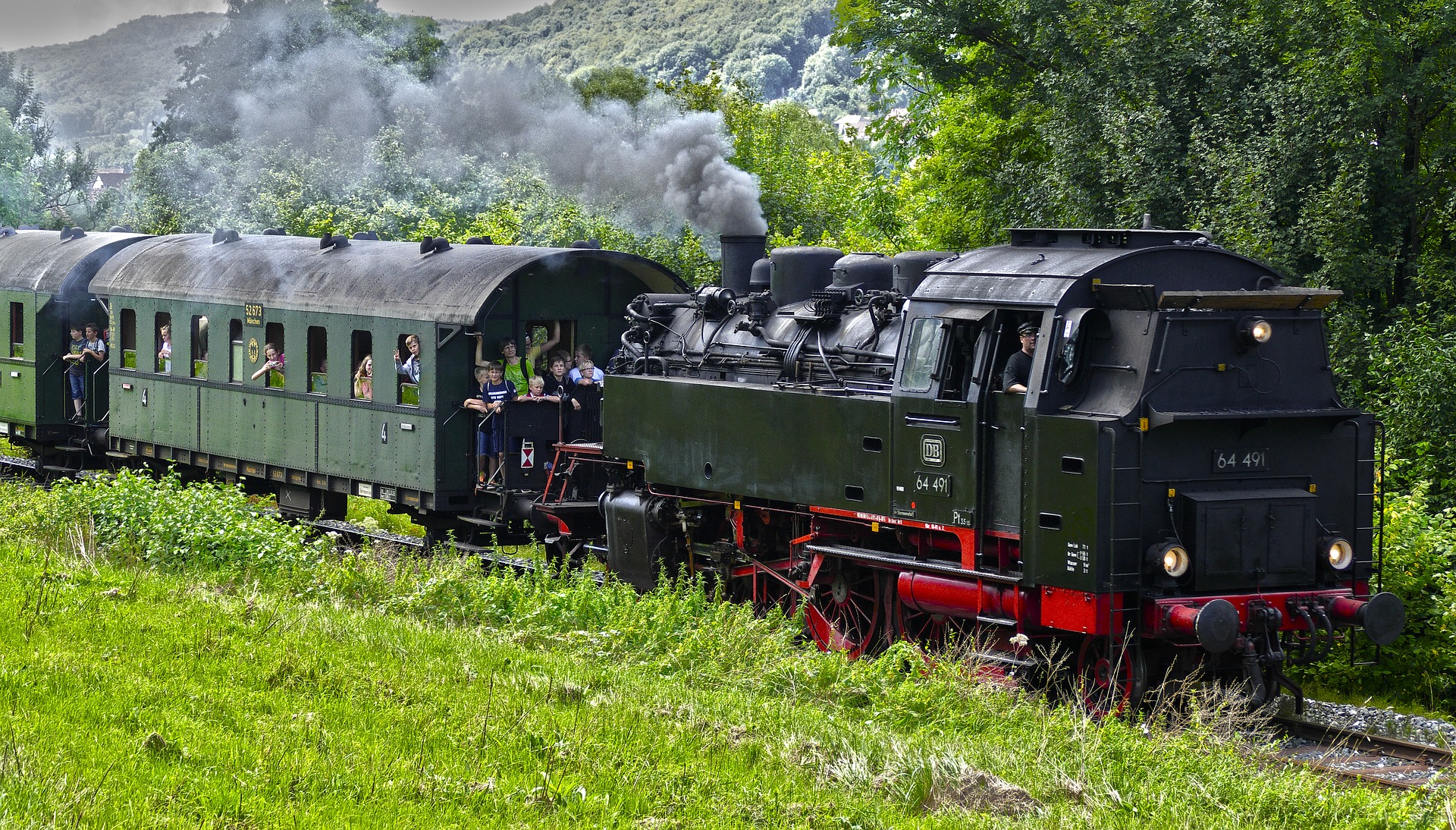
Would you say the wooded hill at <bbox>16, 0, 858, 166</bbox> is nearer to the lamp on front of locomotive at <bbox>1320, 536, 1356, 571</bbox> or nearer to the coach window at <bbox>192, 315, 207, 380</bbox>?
the coach window at <bbox>192, 315, 207, 380</bbox>

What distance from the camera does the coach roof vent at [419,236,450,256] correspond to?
52.4ft

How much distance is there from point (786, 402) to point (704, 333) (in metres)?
1.92

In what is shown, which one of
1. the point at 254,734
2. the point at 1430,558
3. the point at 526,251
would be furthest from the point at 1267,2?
the point at 254,734

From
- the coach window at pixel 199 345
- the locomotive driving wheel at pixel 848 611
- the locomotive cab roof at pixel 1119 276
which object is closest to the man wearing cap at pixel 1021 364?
the locomotive cab roof at pixel 1119 276

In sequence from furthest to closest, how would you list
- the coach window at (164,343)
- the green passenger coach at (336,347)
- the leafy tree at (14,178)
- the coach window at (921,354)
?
the leafy tree at (14,178) → the coach window at (164,343) → the green passenger coach at (336,347) → the coach window at (921,354)

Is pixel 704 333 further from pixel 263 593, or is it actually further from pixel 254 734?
pixel 254 734

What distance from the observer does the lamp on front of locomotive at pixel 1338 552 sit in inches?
372

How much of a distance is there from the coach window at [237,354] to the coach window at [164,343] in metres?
1.41

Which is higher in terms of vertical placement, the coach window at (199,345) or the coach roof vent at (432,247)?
the coach roof vent at (432,247)

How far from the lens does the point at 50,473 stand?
21.1m

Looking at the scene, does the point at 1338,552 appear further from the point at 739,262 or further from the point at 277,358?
the point at 277,358

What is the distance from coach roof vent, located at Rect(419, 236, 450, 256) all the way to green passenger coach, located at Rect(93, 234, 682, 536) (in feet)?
0.08

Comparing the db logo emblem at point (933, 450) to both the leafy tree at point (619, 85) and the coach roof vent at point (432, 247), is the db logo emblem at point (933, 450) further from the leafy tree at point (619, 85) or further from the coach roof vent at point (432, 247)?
the leafy tree at point (619, 85)

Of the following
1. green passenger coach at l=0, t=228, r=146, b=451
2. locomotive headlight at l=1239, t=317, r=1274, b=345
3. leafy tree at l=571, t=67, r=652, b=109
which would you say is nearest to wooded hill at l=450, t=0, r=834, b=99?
leafy tree at l=571, t=67, r=652, b=109
